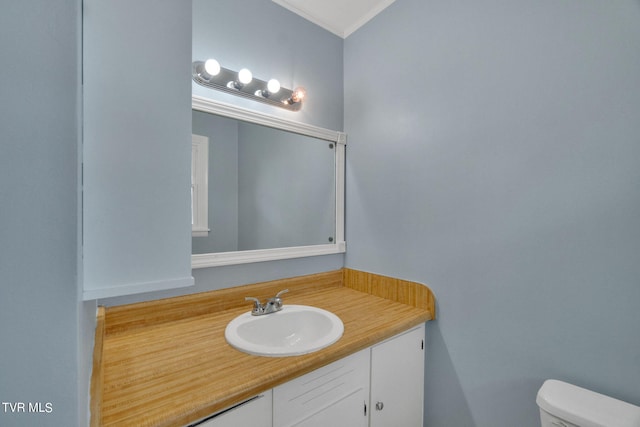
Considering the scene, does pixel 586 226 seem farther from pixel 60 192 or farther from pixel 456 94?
pixel 60 192

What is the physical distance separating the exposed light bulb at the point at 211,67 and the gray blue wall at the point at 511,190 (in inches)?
34.3

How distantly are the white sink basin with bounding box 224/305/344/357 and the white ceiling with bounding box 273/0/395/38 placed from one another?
1652 mm

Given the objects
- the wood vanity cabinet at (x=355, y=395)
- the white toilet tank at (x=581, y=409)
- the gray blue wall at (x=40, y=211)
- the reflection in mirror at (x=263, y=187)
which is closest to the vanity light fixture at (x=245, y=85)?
the reflection in mirror at (x=263, y=187)

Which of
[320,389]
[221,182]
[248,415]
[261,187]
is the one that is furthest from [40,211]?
[261,187]

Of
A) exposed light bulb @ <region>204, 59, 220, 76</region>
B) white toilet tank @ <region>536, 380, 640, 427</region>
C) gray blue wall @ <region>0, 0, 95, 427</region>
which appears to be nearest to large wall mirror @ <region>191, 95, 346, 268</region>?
exposed light bulb @ <region>204, 59, 220, 76</region>

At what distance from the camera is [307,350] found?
36.1 inches

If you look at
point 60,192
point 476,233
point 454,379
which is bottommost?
point 454,379

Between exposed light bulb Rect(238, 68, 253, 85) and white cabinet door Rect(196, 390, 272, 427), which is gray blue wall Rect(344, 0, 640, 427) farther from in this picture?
white cabinet door Rect(196, 390, 272, 427)

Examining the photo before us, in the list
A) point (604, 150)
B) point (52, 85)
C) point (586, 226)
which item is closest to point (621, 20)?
point (604, 150)

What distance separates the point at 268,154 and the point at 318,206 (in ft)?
1.47

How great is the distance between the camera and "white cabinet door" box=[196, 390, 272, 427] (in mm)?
733

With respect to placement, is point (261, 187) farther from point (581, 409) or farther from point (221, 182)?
point (581, 409)

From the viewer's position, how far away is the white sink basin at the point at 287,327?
3.68ft

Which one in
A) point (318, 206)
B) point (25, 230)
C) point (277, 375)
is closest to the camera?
point (25, 230)
